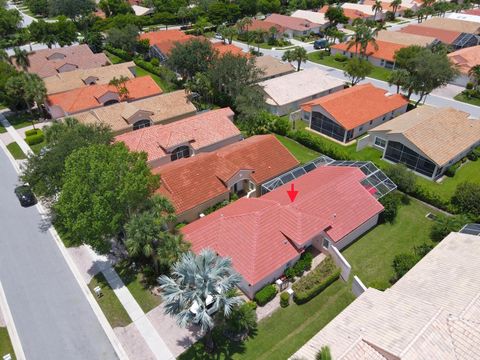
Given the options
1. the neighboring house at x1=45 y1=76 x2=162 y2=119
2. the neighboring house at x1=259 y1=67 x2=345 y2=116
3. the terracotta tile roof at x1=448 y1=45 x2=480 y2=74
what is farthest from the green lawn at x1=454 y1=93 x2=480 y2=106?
the neighboring house at x1=45 y1=76 x2=162 y2=119

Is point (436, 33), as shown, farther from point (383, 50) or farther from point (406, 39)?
point (383, 50)

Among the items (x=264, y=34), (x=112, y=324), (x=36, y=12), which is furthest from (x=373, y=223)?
(x=36, y=12)

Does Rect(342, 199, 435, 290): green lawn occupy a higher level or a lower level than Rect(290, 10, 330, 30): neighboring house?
lower

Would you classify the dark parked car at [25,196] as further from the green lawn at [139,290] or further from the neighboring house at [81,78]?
the neighboring house at [81,78]

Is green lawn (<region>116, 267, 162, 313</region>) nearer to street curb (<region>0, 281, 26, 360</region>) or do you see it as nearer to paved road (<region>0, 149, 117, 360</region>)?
paved road (<region>0, 149, 117, 360</region>)

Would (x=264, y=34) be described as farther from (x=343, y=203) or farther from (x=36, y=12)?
(x=36, y=12)

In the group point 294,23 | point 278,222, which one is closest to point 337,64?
point 294,23

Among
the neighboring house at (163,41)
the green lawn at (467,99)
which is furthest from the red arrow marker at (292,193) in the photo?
the neighboring house at (163,41)
